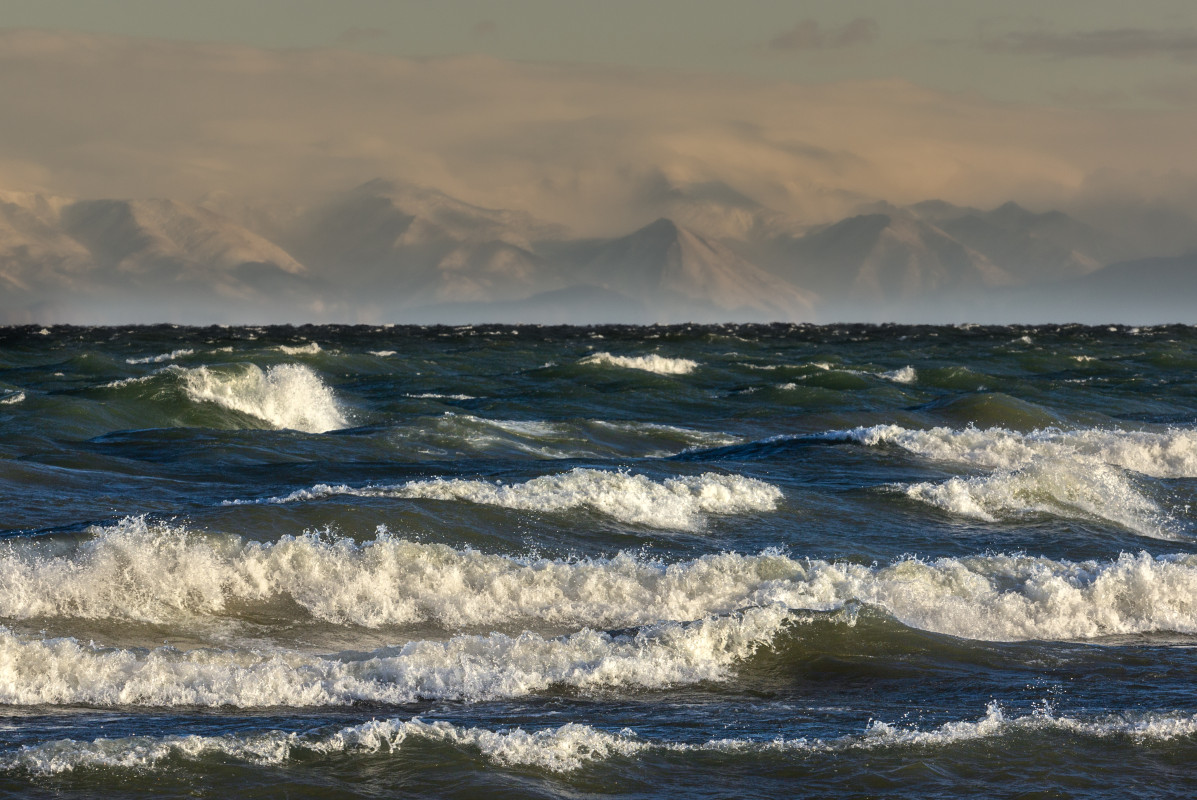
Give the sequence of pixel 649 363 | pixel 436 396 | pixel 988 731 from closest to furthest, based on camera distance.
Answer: pixel 988 731 → pixel 436 396 → pixel 649 363

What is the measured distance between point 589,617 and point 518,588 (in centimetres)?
100

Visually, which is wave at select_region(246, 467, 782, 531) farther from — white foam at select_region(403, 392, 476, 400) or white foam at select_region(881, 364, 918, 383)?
white foam at select_region(881, 364, 918, 383)

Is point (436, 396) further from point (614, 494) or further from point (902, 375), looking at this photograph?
point (614, 494)

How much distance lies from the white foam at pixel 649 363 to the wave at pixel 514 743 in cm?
4696

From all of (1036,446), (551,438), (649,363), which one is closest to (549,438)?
(551,438)

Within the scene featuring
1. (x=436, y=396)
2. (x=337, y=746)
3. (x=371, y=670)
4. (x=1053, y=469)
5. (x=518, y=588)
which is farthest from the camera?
(x=436, y=396)

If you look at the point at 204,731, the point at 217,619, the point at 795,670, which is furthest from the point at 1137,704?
the point at 217,619

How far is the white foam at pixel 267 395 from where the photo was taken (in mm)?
34844

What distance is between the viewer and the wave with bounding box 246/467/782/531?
1853cm

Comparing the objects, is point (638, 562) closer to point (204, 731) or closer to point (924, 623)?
point (924, 623)

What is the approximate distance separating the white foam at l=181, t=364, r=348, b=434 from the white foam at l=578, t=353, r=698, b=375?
69.3 feet

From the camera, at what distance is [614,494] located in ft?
63.8

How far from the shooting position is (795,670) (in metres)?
11.6

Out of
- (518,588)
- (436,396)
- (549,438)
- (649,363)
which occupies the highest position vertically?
(649,363)
